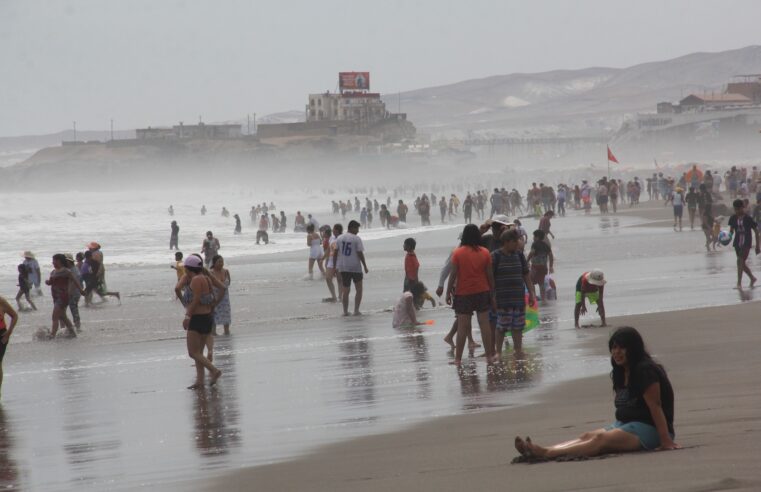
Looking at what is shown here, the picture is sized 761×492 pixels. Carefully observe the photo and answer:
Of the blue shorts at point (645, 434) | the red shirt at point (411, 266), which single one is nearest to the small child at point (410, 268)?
the red shirt at point (411, 266)

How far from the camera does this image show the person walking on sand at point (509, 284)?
36.0 ft

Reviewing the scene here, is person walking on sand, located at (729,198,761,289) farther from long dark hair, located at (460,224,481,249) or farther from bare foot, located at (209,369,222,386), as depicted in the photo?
bare foot, located at (209,369,222,386)

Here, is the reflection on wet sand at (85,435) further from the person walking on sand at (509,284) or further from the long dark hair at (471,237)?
the person walking on sand at (509,284)

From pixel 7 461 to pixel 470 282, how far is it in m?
4.53

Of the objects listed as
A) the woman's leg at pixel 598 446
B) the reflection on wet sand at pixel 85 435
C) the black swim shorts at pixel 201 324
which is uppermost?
the black swim shorts at pixel 201 324

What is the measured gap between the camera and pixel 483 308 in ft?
35.6

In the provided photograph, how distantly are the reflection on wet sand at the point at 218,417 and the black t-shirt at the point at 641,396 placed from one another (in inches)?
97.7

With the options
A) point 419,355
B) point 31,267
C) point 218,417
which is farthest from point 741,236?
point 31,267

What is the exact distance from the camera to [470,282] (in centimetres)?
1080

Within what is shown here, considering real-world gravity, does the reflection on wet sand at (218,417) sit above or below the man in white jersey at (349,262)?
below

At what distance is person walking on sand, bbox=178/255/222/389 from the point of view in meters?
10.8

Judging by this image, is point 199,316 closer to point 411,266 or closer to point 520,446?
point 411,266

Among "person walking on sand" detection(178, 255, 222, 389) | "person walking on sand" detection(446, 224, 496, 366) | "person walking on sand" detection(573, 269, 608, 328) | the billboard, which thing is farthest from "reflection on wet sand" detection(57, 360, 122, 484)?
the billboard

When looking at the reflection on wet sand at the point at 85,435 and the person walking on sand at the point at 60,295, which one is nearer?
the reflection on wet sand at the point at 85,435
